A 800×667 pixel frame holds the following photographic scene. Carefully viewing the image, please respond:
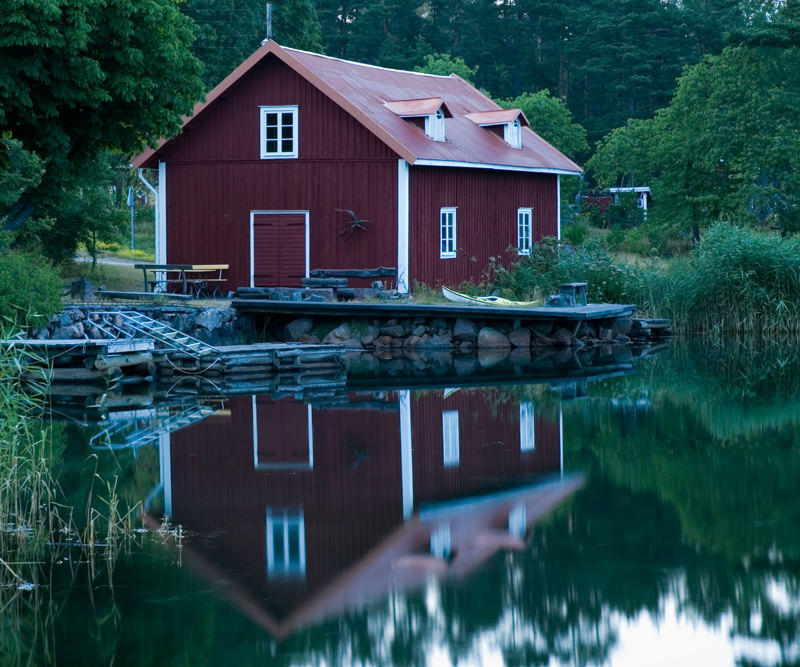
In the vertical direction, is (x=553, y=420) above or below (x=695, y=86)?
below

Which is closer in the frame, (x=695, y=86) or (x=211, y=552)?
(x=211, y=552)

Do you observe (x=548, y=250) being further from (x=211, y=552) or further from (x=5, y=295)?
(x=211, y=552)

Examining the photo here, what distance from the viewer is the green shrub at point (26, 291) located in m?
19.2

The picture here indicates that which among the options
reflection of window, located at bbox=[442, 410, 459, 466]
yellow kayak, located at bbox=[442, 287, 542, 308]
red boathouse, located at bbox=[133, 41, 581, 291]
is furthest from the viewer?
red boathouse, located at bbox=[133, 41, 581, 291]

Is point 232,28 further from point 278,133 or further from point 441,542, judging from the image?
point 441,542

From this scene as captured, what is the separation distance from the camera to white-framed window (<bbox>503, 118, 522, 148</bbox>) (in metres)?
31.6

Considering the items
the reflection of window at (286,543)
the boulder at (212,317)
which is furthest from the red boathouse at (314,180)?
the reflection of window at (286,543)

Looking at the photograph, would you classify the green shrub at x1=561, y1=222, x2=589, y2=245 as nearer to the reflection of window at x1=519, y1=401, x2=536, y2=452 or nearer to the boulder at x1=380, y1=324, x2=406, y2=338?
the boulder at x1=380, y1=324, x2=406, y2=338

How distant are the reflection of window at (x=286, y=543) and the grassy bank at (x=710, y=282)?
16.9m

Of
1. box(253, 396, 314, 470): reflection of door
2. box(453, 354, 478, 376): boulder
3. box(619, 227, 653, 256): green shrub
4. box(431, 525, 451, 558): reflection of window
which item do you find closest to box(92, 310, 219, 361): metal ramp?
box(253, 396, 314, 470): reflection of door

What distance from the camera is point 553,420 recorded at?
1547 cm

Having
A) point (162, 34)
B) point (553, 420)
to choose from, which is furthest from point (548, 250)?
point (553, 420)

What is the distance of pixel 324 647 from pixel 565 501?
3.97 m

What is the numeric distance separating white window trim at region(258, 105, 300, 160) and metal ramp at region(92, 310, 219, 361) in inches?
289
